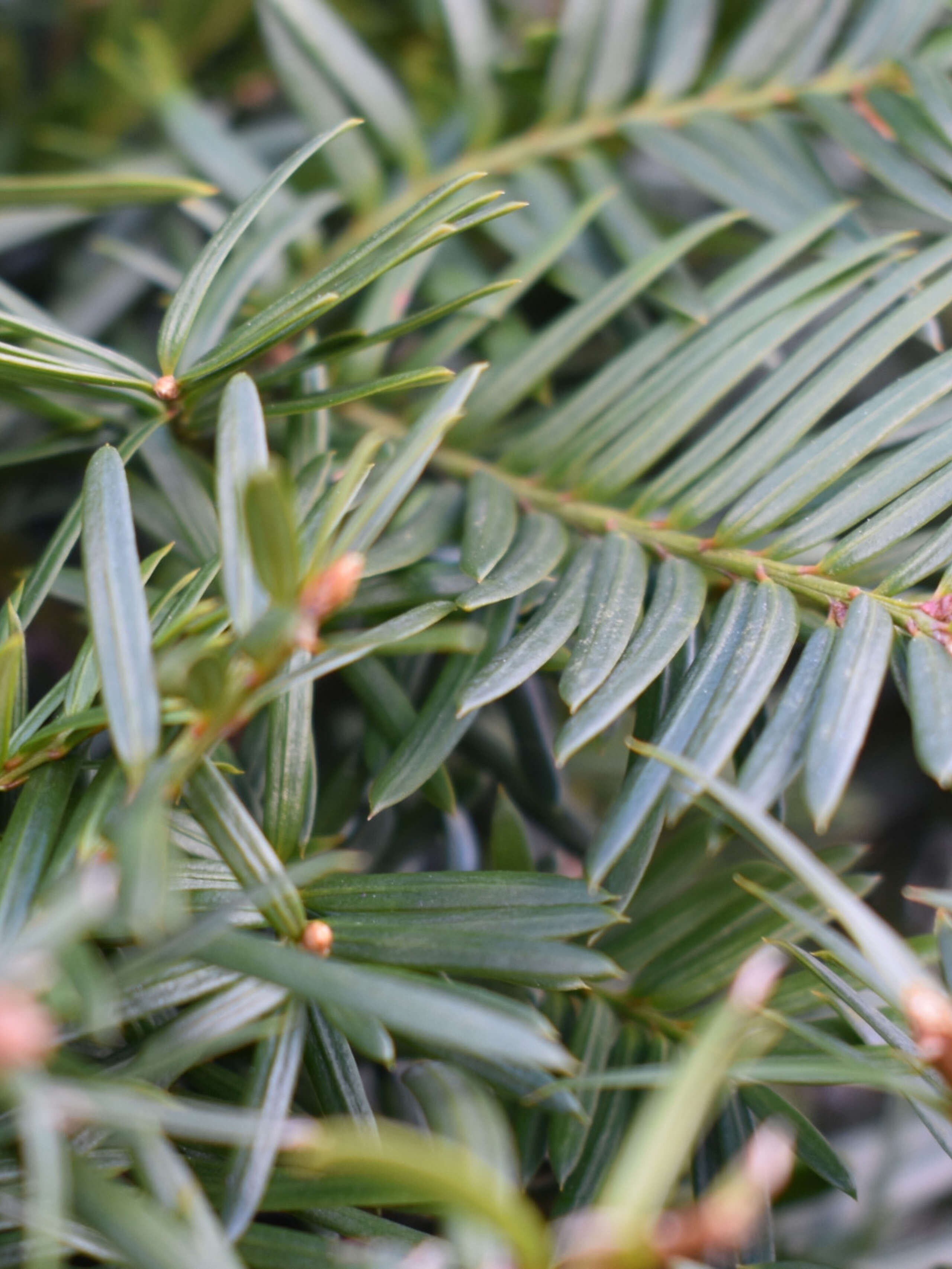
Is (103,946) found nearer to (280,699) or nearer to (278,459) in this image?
(280,699)

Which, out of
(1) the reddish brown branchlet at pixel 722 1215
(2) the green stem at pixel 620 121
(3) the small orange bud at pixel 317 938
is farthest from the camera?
(2) the green stem at pixel 620 121

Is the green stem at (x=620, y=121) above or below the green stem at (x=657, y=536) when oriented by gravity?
above

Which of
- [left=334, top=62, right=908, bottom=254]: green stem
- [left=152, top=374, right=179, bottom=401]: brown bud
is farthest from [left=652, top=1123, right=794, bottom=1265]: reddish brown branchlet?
[left=334, top=62, right=908, bottom=254]: green stem

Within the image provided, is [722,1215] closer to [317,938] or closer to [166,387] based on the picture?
[317,938]

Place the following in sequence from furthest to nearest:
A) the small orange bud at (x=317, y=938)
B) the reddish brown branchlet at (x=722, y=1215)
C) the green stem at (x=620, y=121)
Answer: the green stem at (x=620, y=121)
the small orange bud at (x=317, y=938)
the reddish brown branchlet at (x=722, y=1215)

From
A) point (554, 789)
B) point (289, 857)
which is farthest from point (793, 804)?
point (289, 857)

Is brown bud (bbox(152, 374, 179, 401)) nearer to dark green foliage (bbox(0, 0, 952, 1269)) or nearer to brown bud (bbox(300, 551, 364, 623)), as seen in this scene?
dark green foliage (bbox(0, 0, 952, 1269))

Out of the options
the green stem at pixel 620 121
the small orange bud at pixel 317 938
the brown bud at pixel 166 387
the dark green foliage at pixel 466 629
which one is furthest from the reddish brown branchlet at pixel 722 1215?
the green stem at pixel 620 121

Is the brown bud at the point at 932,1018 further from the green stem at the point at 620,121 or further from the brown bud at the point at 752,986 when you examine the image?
the green stem at the point at 620,121
